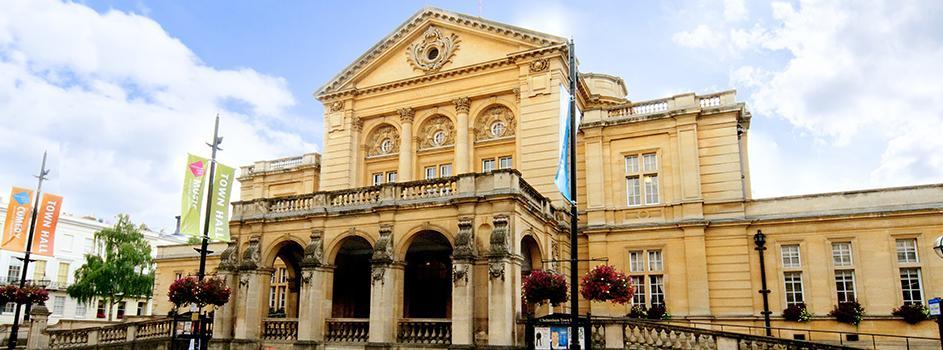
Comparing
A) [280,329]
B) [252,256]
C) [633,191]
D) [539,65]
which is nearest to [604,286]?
[633,191]

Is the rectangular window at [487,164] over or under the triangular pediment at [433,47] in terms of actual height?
under

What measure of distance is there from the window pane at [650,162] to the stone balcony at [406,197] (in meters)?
4.87

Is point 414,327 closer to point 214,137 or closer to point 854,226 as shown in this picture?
point 214,137

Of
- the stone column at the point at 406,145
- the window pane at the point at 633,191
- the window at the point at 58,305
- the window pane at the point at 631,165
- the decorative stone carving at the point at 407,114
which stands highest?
the decorative stone carving at the point at 407,114

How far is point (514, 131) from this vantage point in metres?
28.7

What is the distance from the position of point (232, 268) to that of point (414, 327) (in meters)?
7.43

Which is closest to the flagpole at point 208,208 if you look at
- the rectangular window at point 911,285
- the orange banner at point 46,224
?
the orange banner at point 46,224

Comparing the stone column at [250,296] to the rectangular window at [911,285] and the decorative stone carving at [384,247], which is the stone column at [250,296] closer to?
the decorative stone carving at [384,247]

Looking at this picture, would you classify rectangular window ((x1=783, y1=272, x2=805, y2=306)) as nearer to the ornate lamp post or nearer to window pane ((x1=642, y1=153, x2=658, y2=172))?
the ornate lamp post

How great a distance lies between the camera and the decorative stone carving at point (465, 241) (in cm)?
1948

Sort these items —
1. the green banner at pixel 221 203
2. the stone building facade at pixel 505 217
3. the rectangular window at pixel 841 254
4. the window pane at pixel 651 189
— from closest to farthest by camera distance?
the stone building facade at pixel 505 217
the green banner at pixel 221 203
the rectangular window at pixel 841 254
the window pane at pixel 651 189

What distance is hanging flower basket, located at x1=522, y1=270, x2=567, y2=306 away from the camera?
18.7m

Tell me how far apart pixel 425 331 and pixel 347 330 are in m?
2.86

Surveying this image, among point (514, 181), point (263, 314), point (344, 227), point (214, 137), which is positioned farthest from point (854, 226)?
point (214, 137)
